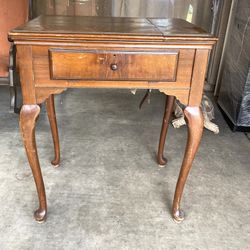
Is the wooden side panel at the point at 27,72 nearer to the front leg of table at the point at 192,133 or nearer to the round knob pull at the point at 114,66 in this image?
the round knob pull at the point at 114,66

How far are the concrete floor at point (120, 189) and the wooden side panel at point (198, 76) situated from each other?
55cm

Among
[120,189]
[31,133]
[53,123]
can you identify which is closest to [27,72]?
[31,133]

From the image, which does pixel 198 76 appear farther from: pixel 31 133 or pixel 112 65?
pixel 31 133

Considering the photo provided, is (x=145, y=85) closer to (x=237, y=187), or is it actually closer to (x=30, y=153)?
(x=30, y=153)

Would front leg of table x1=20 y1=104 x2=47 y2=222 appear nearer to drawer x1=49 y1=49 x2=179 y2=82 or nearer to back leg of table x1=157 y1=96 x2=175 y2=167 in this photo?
drawer x1=49 y1=49 x2=179 y2=82

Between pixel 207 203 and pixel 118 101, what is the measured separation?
4.30 feet

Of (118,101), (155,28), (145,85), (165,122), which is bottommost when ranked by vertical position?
(118,101)

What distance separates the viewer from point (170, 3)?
8.46 feet

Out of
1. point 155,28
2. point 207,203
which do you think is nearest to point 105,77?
point 155,28

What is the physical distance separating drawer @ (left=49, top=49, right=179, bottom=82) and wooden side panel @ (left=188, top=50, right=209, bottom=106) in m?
0.07

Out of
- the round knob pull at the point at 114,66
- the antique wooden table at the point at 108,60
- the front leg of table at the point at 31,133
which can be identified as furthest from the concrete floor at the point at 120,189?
the round knob pull at the point at 114,66

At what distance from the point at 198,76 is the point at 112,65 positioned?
288 mm

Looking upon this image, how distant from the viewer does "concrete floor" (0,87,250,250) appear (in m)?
1.18

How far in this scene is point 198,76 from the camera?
99 centimetres
